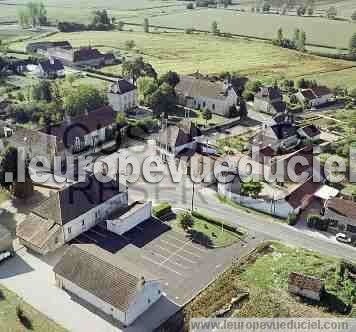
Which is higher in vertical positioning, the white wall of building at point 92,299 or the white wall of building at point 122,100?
the white wall of building at point 122,100

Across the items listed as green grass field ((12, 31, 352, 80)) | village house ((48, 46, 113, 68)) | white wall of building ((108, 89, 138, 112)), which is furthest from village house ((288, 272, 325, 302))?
village house ((48, 46, 113, 68))

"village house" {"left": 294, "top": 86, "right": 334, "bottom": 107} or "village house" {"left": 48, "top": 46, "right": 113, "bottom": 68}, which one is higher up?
"village house" {"left": 48, "top": 46, "right": 113, "bottom": 68}

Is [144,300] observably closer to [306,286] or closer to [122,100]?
[306,286]

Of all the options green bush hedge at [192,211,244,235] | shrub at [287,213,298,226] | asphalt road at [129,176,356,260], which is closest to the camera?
asphalt road at [129,176,356,260]

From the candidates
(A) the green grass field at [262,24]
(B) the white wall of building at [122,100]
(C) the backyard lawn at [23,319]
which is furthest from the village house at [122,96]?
(A) the green grass field at [262,24]

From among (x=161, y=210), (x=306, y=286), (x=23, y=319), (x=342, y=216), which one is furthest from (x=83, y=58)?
(x=306, y=286)

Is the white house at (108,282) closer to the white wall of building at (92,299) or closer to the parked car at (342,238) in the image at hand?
the white wall of building at (92,299)

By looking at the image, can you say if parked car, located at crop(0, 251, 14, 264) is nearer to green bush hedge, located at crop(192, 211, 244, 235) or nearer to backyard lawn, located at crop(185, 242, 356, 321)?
backyard lawn, located at crop(185, 242, 356, 321)
